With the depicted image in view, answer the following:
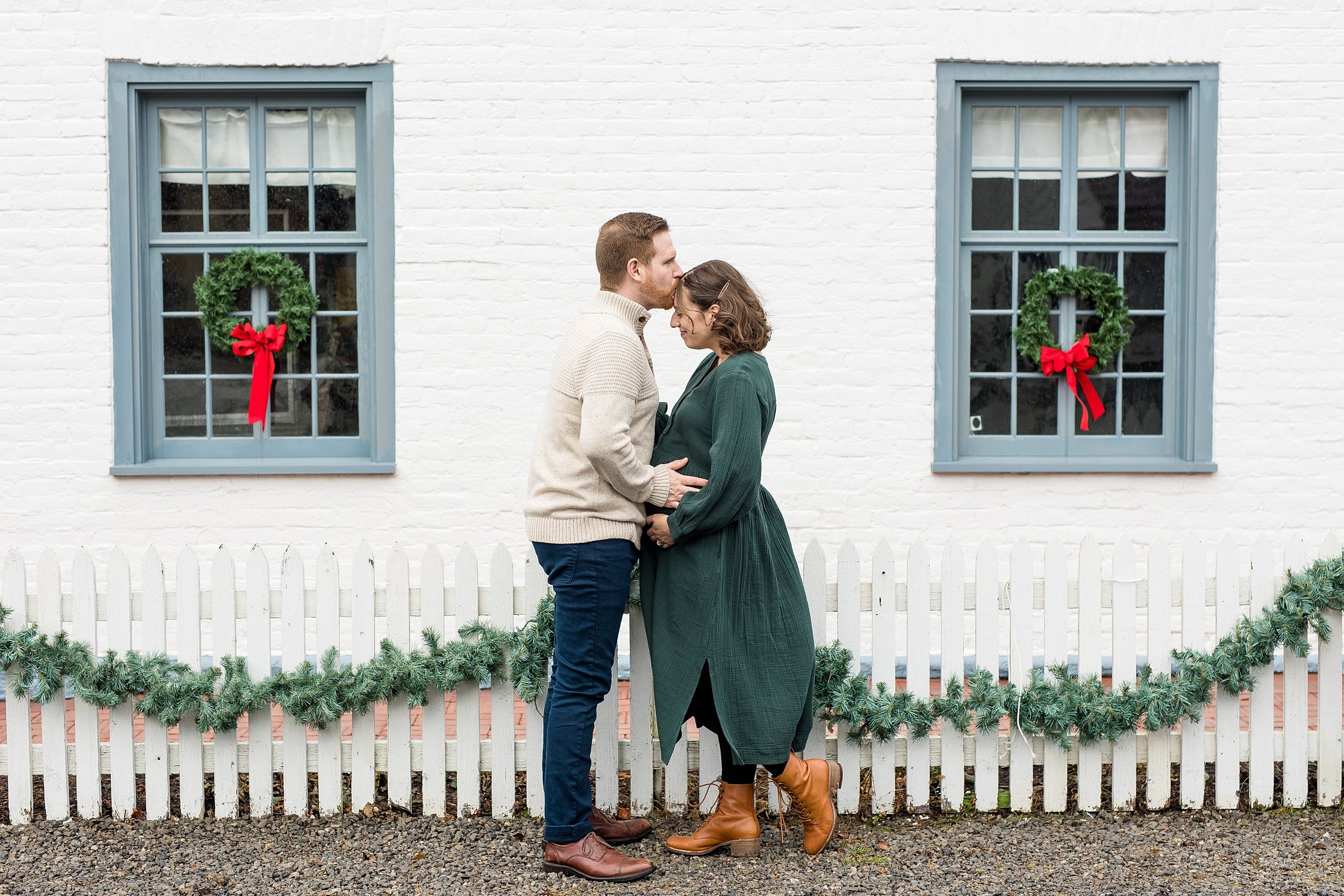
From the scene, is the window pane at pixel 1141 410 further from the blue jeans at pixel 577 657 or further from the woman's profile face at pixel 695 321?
the blue jeans at pixel 577 657

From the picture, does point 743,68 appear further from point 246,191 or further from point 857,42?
point 246,191

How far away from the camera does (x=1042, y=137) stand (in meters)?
6.40

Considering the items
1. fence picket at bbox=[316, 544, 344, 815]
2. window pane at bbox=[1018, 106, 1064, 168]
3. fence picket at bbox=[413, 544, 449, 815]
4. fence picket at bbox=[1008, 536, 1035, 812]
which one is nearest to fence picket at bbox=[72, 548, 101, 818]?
fence picket at bbox=[316, 544, 344, 815]

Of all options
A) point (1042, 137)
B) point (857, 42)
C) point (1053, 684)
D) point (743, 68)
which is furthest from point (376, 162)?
point (1053, 684)

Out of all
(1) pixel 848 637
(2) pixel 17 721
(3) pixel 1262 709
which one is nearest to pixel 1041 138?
(3) pixel 1262 709

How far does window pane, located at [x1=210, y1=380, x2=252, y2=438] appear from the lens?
6.39 meters

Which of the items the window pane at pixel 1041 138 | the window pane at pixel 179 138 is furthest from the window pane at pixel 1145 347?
the window pane at pixel 179 138

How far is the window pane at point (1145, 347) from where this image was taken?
6.45 meters

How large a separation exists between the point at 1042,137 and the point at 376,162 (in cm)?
359

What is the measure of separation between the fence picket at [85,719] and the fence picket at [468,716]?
4.19 feet

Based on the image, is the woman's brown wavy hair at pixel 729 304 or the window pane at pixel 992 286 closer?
the woman's brown wavy hair at pixel 729 304

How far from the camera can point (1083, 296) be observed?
637 centimetres

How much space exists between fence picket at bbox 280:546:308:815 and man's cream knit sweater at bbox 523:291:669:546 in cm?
104

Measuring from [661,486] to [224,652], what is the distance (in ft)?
5.83
